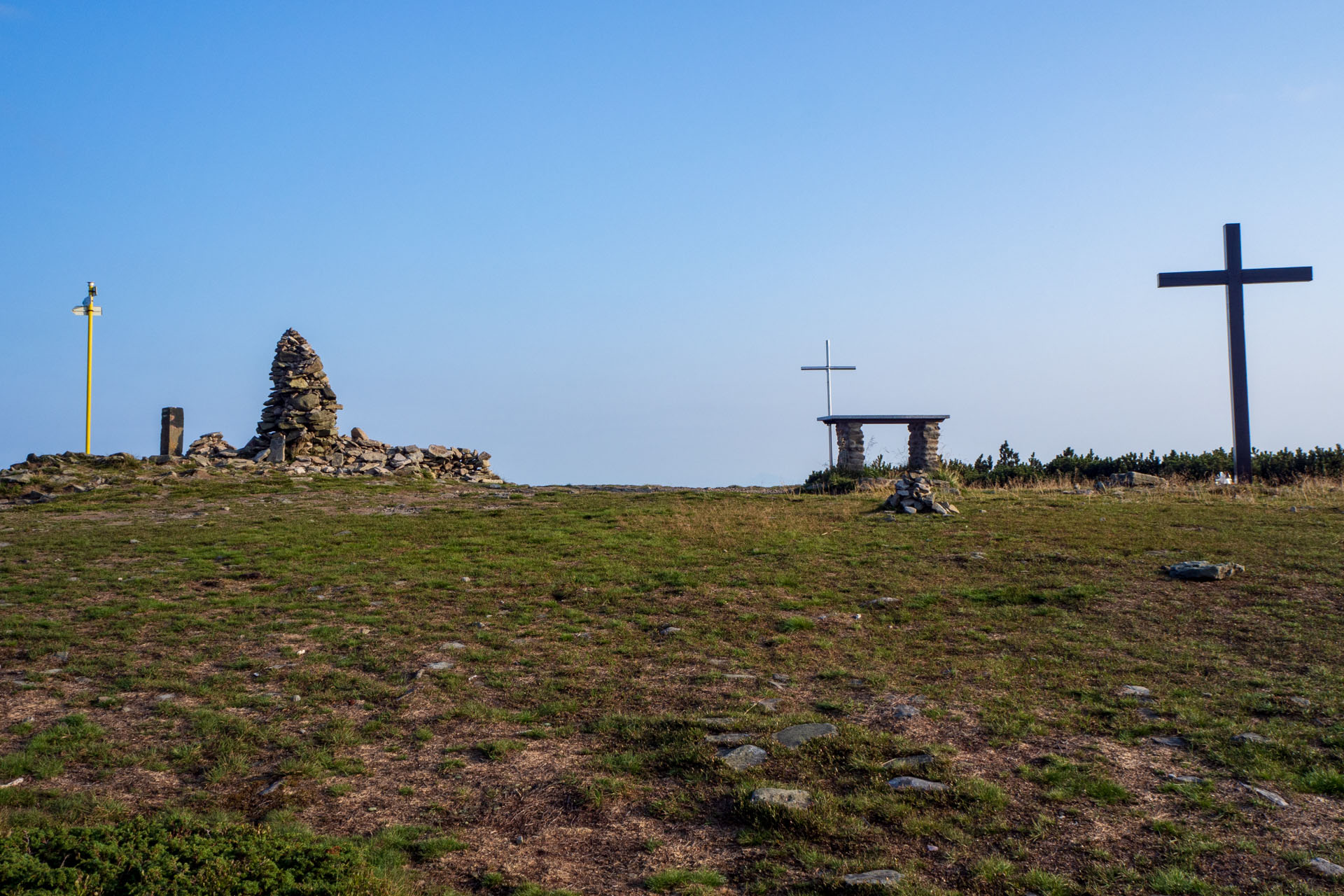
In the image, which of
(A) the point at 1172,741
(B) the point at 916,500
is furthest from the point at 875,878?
(B) the point at 916,500

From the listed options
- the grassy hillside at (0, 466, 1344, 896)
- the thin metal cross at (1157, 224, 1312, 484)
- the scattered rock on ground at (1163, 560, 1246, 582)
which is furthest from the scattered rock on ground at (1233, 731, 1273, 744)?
the thin metal cross at (1157, 224, 1312, 484)

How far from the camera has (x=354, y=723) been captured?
7004 millimetres

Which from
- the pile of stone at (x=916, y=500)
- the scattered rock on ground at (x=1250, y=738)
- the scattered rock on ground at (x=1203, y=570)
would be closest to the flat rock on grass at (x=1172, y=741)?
the scattered rock on ground at (x=1250, y=738)

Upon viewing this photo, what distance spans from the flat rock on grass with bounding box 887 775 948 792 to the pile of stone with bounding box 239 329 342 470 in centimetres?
2566

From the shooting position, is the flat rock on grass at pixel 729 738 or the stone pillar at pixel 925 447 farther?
the stone pillar at pixel 925 447

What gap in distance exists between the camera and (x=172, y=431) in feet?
92.7

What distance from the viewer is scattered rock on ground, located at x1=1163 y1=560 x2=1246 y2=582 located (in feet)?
36.2

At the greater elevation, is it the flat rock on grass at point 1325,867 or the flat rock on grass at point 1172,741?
the flat rock on grass at point 1172,741

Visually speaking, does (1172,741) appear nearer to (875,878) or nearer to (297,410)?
(875,878)

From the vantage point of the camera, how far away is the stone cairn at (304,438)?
2755cm

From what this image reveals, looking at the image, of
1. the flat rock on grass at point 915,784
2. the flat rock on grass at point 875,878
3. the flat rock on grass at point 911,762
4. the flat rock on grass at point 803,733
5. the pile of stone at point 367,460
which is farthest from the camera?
the pile of stone at point 367,460

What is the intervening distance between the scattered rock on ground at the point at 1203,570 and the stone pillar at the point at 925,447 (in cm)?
1713

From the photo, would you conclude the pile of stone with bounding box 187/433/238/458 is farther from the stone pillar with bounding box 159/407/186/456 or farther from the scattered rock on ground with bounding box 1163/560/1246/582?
the scattered rock on ground with bounding box 1163/560/1246/582

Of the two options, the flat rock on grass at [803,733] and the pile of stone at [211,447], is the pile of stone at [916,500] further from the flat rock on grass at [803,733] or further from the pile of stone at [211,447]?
the pile of stone at [211,447]
